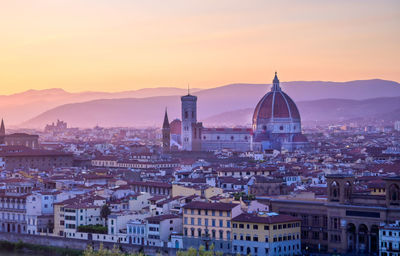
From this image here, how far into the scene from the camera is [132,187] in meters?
71.9

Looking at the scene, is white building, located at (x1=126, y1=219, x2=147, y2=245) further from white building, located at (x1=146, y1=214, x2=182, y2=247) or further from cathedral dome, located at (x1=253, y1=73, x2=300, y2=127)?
cathedral dome, located at (x1=253, y1=73, x2=300, y2=127)

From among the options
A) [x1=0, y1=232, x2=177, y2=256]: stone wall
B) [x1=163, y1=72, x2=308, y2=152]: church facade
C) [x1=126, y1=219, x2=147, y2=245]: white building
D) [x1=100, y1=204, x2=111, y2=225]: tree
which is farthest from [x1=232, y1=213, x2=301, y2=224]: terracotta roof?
[x1=163, y1=72, x2=308, y2=152]: church facade

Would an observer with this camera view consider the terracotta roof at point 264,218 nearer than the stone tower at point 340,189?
Yes

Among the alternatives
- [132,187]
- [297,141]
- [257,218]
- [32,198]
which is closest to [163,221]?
[257,218]

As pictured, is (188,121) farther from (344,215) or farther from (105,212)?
(344,215)

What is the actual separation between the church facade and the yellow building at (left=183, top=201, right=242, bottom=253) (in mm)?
96743

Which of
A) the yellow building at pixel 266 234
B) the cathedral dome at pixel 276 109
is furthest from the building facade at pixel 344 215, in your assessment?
the cathedral dome at pixel 276 109

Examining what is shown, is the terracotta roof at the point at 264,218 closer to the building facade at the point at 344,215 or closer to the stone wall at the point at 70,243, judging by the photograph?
the building facade at the point at 344,215

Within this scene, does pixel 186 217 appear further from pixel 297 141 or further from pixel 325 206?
pixel 297 141

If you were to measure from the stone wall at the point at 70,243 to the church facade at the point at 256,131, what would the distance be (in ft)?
300

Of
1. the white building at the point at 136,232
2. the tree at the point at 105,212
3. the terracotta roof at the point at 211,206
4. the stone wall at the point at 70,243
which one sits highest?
the terracotta roof at the point at 211,206

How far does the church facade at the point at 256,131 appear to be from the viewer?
151250 mm

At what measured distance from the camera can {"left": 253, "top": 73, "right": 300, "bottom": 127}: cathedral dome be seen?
154 m

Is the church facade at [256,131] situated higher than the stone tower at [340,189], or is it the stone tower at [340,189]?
the church facade at [256,131]
